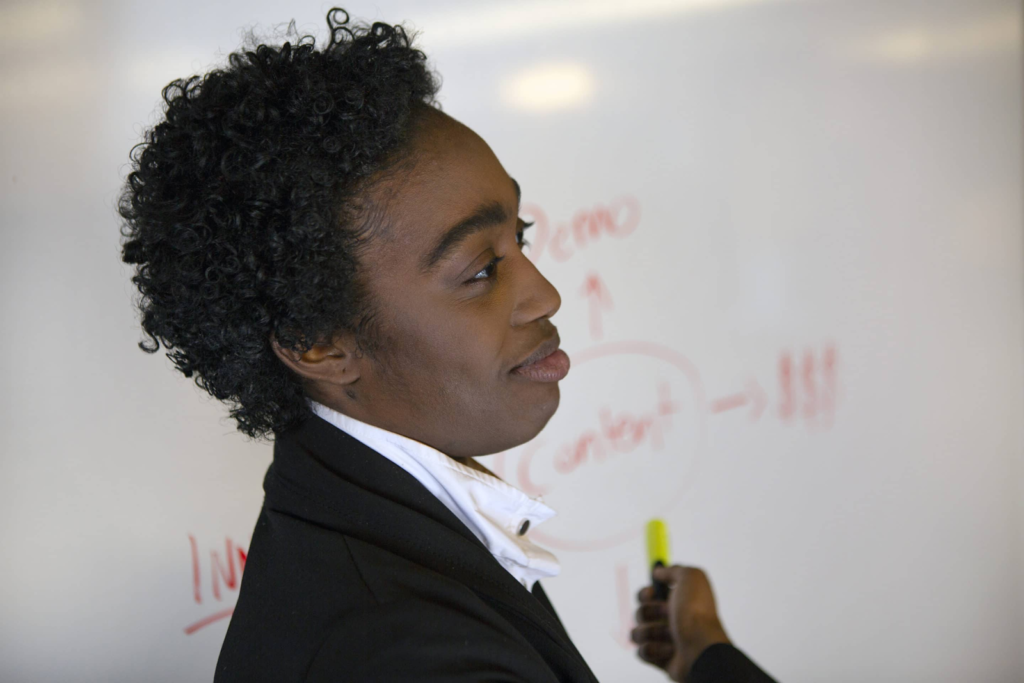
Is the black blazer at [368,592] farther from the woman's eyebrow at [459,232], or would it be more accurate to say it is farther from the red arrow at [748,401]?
the red arrow at [748,401]

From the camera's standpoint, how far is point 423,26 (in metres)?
0.88

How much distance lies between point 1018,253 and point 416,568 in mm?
989

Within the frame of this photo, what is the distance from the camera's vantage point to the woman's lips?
527mm

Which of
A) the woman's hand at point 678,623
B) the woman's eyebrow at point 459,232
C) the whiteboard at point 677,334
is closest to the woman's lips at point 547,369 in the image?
the woman's eyebrow at point 459,232

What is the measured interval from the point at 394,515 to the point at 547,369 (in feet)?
0.54

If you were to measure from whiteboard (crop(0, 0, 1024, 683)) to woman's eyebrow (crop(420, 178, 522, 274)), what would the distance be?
45cm

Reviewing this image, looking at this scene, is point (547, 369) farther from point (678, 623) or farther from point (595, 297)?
point (595, 297)

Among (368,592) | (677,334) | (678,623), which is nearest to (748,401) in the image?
(677,334)

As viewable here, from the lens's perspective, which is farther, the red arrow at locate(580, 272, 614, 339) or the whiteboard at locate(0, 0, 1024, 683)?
the red arrow at locate(580, 272, 614, 339)

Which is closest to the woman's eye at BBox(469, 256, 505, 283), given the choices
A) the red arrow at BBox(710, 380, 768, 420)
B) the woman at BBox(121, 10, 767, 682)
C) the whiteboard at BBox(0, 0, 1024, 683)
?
the woman at BBox(121, 10, 767, 682)

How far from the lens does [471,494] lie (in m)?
0.52

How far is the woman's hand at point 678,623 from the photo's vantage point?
58 centimetres

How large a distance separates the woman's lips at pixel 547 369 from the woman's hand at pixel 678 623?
23 cm

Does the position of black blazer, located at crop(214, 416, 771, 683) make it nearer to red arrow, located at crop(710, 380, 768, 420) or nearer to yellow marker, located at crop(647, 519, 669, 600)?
yellow marker, located at crop(647, 519, 669, 600)
